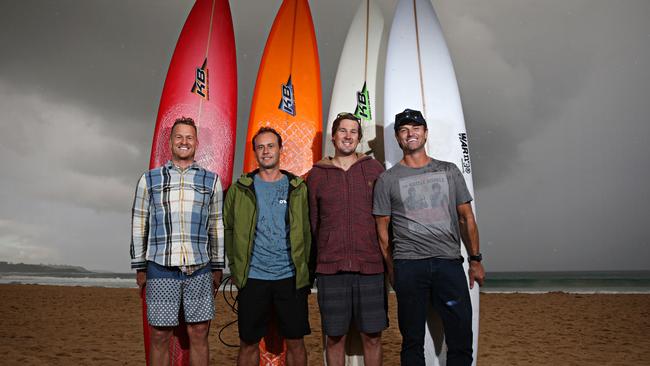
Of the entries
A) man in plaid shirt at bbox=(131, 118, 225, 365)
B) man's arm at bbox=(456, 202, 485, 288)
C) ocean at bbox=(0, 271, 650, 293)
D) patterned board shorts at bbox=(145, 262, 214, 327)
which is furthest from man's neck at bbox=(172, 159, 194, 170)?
ocean at bbox=(0, 271, 650, 293)

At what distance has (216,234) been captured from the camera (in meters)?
2.31

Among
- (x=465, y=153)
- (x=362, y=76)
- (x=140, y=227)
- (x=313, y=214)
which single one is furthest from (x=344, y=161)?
(x=362, y=76)

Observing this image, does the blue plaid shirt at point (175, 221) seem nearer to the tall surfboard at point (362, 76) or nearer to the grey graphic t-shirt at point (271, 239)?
the grey graphic t-shirt at point (271, 239)

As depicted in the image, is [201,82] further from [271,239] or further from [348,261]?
[348,261]

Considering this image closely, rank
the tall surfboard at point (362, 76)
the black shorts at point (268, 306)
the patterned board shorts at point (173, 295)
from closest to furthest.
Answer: the patterned board shorts at point (173, 295) < the black shorts at point (268, 306) < the tall surfboard at point (362, 76)

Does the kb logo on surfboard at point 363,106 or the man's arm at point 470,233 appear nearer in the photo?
the man's arm at point 470,233

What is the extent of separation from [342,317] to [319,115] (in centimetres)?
211

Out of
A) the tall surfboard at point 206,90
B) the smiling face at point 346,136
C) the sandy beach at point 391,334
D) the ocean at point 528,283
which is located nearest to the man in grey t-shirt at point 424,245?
the smiling face at point 346,136

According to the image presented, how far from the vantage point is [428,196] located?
7.23 feet

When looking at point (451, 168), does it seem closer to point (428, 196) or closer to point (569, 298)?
point (428, 196)

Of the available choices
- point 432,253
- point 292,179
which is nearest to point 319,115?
point 292,179

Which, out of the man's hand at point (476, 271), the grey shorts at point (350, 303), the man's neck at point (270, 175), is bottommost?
the grey shorts at point (350, 303)

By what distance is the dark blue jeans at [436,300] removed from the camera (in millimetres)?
2158

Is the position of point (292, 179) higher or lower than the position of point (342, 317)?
higher
